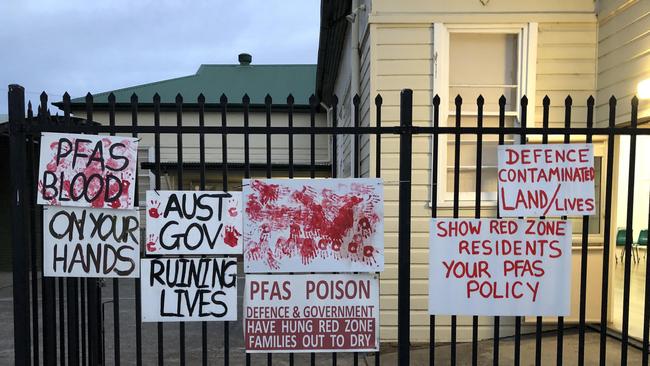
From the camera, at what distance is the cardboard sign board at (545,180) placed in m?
2.81

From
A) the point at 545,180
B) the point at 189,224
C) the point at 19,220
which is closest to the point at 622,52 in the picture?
the point at 545,180

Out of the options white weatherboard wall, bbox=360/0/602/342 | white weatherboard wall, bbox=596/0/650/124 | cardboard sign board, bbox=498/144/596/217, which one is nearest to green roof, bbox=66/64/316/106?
white weatherboard wall, bbox=360/0/602/342

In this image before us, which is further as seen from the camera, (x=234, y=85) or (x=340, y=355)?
(x=234, y=85)

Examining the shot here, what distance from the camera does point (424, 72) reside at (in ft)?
16.5

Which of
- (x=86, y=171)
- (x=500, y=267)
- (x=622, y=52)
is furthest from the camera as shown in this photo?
(x=622, y=52)

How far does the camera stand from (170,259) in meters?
2.77

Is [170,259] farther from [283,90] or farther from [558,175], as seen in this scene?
[283,90]

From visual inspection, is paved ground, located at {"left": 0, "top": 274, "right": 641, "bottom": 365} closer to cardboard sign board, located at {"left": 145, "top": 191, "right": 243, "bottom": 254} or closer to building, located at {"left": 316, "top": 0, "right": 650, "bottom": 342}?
building, located at {"left": 316, "top": 0, "right": 650, "bottom": 342}

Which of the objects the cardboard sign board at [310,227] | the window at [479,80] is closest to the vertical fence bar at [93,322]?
the cardboard sign board at [310,227]

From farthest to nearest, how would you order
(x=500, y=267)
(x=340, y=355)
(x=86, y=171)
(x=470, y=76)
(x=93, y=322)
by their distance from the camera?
(x=470, y=76), (x=340, y=355), (x=93, y=322), (x=500, y=267), (x=86, y=171)

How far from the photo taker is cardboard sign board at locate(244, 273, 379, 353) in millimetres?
2812

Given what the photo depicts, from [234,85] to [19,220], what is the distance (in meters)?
14.2

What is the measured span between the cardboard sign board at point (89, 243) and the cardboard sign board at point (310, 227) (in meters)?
0.67

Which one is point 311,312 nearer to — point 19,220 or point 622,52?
point 19,220
